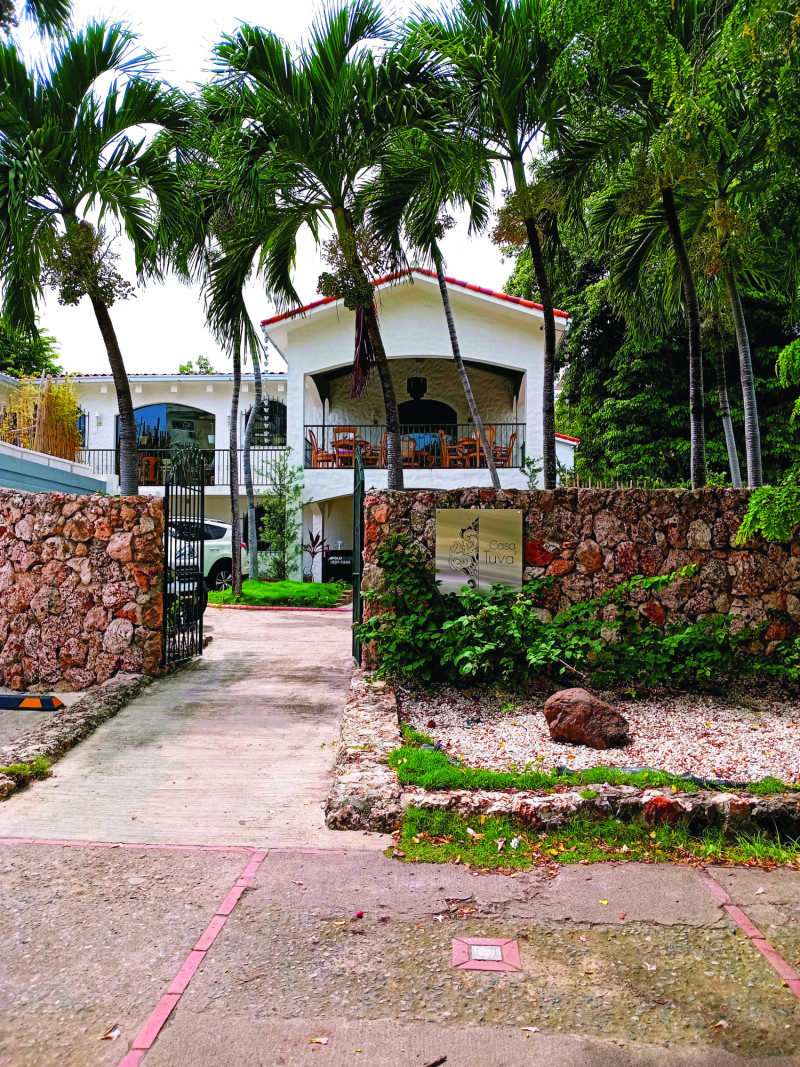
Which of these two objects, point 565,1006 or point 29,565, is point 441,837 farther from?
point 29,565

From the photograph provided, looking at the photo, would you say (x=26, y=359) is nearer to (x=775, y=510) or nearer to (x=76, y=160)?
(x=76, y=160)

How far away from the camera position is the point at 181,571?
8.35 metres

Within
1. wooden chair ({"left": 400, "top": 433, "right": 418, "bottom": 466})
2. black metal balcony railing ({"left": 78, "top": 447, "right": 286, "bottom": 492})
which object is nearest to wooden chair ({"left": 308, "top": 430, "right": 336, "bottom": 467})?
black metal balcony railing ({"left": 78, "top": 447, "right": 286, "bottom": 492})

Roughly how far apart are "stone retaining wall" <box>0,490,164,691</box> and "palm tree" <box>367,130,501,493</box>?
3763 mm

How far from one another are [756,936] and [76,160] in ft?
32.4

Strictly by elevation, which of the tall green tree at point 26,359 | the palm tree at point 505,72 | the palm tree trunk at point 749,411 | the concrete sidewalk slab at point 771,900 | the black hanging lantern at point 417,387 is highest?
the tall green tree at point 26,359

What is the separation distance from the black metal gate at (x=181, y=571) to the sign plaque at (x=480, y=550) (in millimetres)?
2782

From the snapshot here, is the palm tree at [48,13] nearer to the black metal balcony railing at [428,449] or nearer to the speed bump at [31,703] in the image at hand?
the speed bump at [31,703]

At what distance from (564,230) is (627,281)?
3.61 ft

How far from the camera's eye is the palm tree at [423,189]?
26.8 ft

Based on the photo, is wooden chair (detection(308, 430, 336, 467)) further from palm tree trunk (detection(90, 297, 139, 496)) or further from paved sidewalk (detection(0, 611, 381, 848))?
paved sidewalk (detection(0, 611, 381, 848))

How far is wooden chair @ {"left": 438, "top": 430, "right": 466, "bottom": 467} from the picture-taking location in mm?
16547

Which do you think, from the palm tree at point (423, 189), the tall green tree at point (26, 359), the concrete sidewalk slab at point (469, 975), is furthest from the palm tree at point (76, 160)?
the tall green tree at point (26, 359)

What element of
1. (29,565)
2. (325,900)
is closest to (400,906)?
(325,900)
